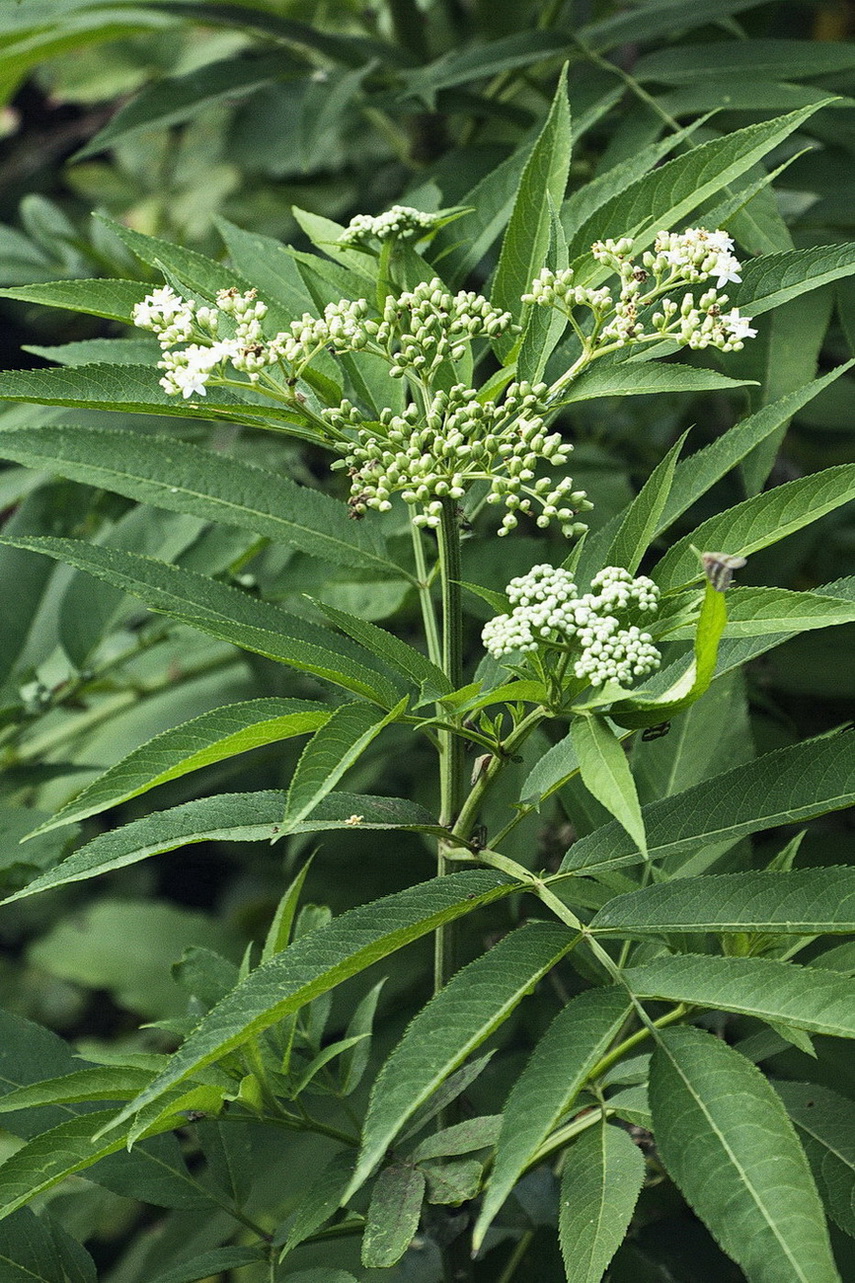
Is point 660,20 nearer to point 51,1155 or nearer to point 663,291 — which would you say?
point 663,291

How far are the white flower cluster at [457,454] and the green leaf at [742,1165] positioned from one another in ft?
1.20

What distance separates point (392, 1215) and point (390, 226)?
731mm

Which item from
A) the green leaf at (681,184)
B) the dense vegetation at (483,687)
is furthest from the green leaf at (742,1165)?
the green leaf at (681,184)

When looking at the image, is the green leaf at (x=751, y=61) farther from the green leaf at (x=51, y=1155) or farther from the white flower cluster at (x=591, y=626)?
the green leaf at (x=51, y=1155)

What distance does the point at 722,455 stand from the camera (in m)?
0.86

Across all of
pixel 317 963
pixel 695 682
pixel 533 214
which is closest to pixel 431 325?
pixel 533 214

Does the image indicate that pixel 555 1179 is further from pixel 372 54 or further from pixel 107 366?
pixel 372 54

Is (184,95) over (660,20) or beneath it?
over

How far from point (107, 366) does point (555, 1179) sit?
0.92 m

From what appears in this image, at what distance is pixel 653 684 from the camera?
0.88m

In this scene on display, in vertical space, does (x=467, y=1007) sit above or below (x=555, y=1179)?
above

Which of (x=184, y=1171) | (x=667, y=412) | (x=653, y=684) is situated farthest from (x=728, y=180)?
(x=667, y=412)

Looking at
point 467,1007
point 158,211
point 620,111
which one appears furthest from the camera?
point 158,211

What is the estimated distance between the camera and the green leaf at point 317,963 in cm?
67
